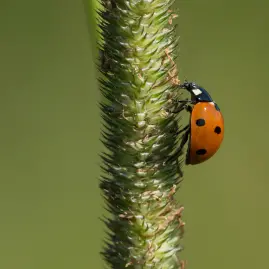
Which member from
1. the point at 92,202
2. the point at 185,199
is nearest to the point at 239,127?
the point at 185,199

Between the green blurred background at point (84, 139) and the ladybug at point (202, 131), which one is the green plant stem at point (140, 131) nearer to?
the ladybug at point (202, 131)

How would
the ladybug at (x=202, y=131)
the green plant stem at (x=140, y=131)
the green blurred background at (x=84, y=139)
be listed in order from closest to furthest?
the green plant stem at (x=140, y=131), the ladybug at (x=202, y=131), the green blurred background at (x=84, y=139)

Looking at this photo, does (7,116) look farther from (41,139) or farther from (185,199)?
(185,199)

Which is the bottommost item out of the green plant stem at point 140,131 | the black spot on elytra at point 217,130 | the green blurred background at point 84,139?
the green plant stem at point 140,131

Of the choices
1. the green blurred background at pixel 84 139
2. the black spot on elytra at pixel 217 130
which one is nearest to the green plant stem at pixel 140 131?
the black spot on elytra at pixel 217 130

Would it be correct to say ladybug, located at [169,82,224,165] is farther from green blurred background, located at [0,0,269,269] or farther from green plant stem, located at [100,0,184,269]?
green blurred background, located at [0,0,269,269]

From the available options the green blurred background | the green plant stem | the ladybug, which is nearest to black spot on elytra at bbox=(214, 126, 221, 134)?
the ladybug

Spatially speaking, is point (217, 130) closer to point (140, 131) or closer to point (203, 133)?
point (203, 133)
